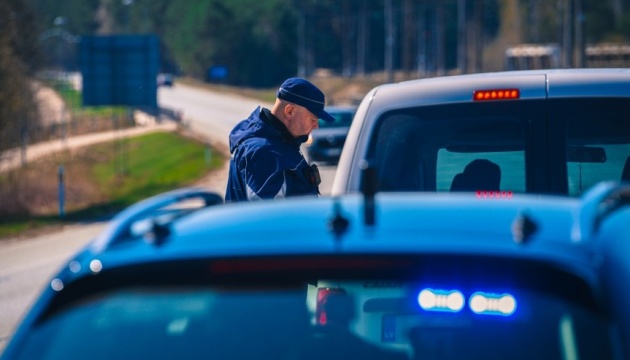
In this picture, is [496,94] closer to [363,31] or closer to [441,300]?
[441,300]

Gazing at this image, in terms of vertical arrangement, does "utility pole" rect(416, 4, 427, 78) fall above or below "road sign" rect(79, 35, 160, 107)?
above

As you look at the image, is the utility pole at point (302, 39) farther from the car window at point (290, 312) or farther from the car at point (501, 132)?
the car window at point (290, 312)

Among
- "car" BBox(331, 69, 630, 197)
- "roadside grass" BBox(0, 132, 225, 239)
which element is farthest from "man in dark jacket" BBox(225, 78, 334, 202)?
"roadside grass" BBox(0, 132, 225, 239)

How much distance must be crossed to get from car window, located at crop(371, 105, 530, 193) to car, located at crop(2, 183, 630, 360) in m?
2.55

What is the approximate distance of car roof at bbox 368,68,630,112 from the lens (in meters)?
5.53

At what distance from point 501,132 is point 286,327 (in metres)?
2.99

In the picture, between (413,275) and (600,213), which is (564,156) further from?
(413,275)

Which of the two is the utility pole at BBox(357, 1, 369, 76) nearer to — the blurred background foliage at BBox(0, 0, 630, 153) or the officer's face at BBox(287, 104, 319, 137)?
the blurred background foliage at BBox(0, 0, 630, 153)

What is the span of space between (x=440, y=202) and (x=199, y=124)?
7348 cm

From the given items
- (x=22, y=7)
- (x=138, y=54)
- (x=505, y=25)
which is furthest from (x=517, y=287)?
(x=505, y=25)

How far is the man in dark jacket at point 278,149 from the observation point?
602 centimetres

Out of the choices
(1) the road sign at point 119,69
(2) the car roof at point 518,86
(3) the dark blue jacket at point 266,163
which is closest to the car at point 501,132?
(2) the car roof at point 518,86

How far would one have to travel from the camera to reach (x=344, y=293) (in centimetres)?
304

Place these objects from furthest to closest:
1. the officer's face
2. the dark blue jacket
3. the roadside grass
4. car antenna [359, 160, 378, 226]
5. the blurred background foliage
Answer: the blurred background foliage
the roadside grass
the officer's face
the dark blue jacket
car antenna [359, 160, 378, 226]
